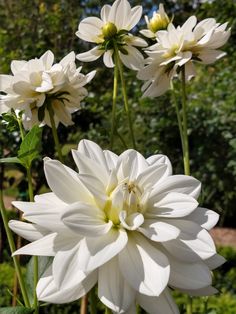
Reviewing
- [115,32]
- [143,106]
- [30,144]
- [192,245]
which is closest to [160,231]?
[192,245]

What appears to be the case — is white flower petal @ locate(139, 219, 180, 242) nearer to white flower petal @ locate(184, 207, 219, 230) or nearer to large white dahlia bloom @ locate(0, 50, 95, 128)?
white flower petal @ locate(184, 207, 219, 230)

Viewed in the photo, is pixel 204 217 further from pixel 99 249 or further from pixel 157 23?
pixel 157 23

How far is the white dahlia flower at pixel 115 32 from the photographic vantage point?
766 millimetres

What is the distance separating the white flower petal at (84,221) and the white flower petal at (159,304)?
2.6 inches

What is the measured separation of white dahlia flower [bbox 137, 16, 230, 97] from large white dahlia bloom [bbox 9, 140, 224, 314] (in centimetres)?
27

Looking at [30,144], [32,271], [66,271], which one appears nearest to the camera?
[66,271]

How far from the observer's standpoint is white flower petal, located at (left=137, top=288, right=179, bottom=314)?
45 cm

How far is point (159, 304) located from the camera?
448 millimetres

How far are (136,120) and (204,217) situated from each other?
8.62 ft

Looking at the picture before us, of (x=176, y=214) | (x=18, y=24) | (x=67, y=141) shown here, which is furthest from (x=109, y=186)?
(x=18, y=24)

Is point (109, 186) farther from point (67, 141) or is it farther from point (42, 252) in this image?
point (67, 141)

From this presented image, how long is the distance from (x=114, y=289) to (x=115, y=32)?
0.44 m

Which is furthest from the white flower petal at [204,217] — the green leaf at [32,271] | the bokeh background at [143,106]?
the bokeh background at [143,106]

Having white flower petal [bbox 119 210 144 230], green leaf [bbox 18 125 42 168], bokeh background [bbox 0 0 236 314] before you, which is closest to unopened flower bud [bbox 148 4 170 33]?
green leaf [bbox 18 125 42 168]
